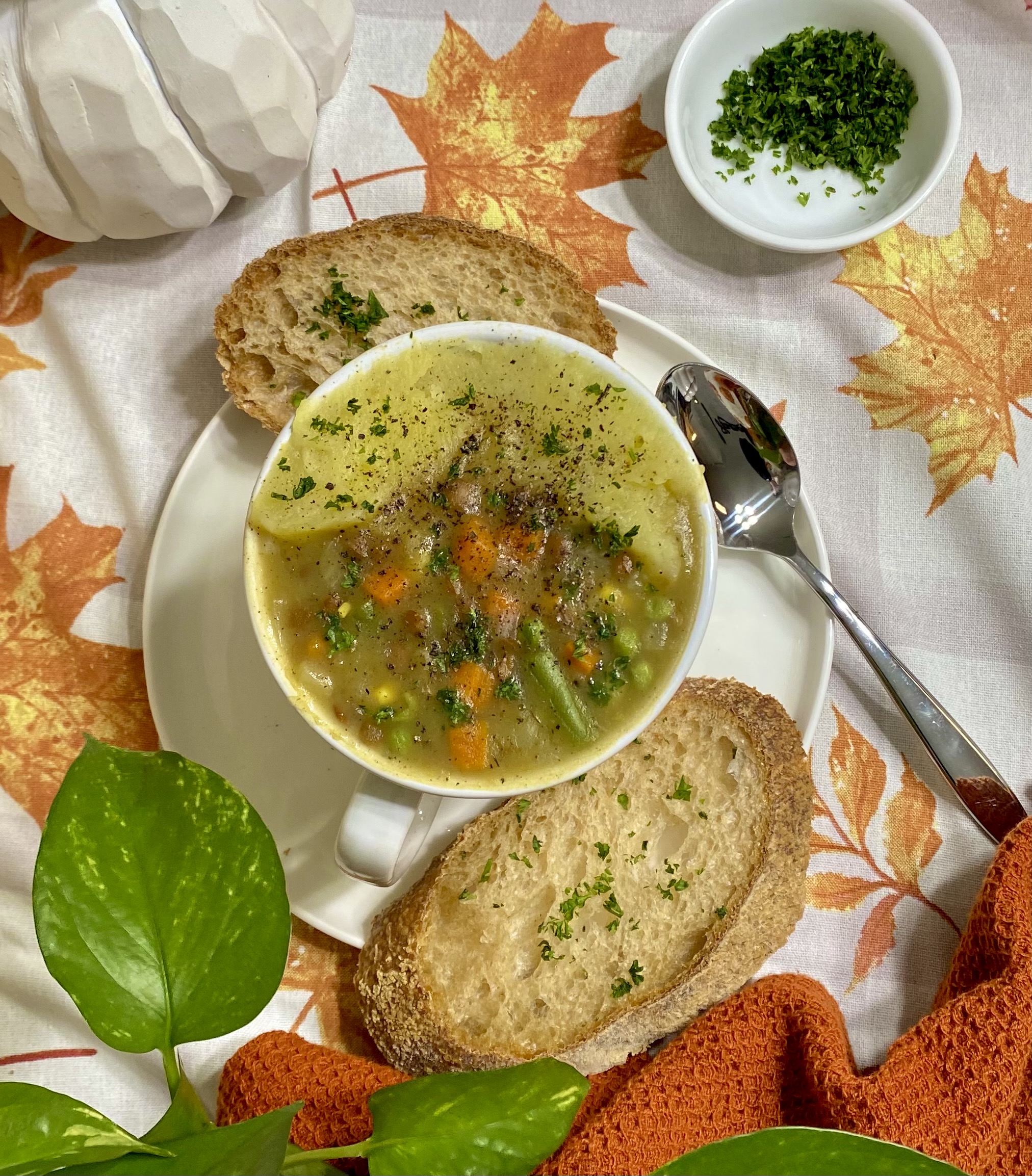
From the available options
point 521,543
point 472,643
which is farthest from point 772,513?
point 472,643

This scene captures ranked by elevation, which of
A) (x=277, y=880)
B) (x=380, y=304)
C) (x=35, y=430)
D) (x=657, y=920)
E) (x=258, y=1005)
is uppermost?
(x=380, y=304)

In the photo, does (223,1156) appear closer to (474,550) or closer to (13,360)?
(474,550)

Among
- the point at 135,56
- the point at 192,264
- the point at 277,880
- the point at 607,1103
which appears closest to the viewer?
the point at 277,880

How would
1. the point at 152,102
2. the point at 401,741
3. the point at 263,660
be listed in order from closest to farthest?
the point at 401,741 → the point at 152,102 → the point at 263,660

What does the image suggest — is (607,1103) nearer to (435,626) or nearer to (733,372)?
(435,626)

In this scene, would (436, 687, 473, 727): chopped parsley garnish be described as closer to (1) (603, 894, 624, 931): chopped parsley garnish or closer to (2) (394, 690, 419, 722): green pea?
(2) (394, 690, 419, 722): green pea

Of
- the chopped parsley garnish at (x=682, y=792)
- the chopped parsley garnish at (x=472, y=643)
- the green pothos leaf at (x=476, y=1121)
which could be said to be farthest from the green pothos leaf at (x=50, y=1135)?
the chopped parsley garnish at (x=682, y=792)

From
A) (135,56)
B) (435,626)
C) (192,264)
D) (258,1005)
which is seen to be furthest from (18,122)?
(258,1005)
